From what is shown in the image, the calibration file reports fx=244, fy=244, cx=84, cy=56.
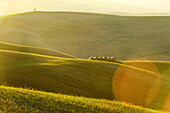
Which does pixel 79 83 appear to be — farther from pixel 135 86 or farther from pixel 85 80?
pixel 135 86

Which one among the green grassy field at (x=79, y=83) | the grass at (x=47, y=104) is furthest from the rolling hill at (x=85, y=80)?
the grass at (x=47, y=104)

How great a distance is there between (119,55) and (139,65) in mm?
18634

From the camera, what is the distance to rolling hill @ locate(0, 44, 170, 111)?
59.9ft

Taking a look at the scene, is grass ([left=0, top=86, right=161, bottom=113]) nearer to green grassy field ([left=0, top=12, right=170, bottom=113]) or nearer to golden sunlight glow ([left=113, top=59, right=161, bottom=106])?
green grassy field ([left=0, top=12, right=170, bottom=113])

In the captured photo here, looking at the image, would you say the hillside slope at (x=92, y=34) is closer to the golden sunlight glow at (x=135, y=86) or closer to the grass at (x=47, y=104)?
the golden sunlight glow at (x=135, y=86)

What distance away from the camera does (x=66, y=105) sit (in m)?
13.8

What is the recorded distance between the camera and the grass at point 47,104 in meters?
12.8

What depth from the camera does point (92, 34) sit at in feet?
253

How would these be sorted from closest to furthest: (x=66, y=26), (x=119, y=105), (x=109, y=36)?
1. (x=119, y=105)
2. (x=109, y=36)
3. (x=66, y=26)

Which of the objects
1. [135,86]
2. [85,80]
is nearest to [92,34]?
[135,86]

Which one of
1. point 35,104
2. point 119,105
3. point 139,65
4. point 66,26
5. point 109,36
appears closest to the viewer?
point 35,104

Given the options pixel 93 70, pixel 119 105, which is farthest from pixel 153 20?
pixel 119 105

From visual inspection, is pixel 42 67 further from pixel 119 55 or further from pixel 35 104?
pixel 119 55

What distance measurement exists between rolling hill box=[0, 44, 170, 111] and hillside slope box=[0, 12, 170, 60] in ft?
96.0
